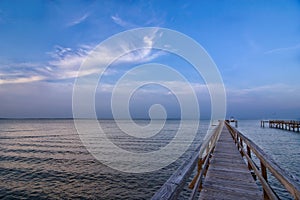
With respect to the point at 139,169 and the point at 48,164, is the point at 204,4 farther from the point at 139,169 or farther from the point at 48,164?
the point at 48,164

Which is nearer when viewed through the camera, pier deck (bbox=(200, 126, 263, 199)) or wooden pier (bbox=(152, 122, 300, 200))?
wooden pier (bbox=(152, 122, 300, 200))

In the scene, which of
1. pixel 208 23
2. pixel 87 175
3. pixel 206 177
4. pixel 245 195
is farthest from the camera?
pixel 208 23

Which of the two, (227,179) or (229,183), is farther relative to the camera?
(227,179)

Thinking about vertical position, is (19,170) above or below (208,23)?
below

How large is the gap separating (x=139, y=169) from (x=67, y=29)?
1499 cm

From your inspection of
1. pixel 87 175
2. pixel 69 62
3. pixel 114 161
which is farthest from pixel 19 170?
pixel 69 62

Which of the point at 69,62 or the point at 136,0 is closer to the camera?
the point at 136,0

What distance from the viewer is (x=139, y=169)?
1321cm

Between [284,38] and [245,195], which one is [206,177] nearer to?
[245,195]

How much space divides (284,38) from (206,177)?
76.0ft

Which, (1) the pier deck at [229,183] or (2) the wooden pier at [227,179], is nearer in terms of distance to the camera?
(2) the wooden pier at [227,179]

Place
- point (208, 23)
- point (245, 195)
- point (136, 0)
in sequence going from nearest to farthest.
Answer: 1. point (245, 195)
2. point (136, 0)
3. point (208, 23)

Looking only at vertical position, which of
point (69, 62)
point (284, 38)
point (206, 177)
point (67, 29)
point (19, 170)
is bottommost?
point (19, 170)

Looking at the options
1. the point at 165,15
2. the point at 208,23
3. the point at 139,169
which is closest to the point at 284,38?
the point at 208,23
